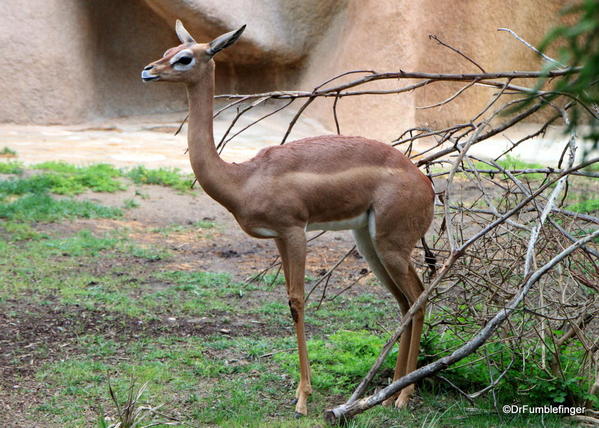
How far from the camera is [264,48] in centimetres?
1538

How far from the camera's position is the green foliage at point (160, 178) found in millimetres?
9727

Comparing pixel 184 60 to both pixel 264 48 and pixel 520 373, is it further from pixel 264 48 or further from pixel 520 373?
pixel 264 48

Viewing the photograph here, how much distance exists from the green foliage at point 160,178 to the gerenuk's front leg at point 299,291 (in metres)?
5.75

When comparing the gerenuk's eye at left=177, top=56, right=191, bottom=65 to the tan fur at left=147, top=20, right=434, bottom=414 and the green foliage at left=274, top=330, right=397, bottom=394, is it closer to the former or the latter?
the tan fur at left=147, top=20, right=434, bottom=414

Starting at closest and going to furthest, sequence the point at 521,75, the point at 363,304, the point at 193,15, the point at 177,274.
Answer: the point at 521,75, the point at 363,304, the point at 177,274, the point at 193,15

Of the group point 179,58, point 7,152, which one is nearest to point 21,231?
point 7,152

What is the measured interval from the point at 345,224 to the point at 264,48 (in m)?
11.8

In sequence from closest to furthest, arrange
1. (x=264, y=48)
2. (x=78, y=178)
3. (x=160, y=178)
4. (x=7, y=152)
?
(x=78, y=178) < (x=160, y=178) < (x=7, y=152) < (x=264, y=48)

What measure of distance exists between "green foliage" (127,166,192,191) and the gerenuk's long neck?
18.5 feet

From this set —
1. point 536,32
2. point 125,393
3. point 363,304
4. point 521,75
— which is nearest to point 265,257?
point 363,304

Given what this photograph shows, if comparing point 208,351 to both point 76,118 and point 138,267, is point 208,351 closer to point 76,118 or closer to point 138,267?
point 138,267

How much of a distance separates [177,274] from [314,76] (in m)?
9.96

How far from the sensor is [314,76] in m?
16.0

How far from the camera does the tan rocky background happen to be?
13.8 metres
